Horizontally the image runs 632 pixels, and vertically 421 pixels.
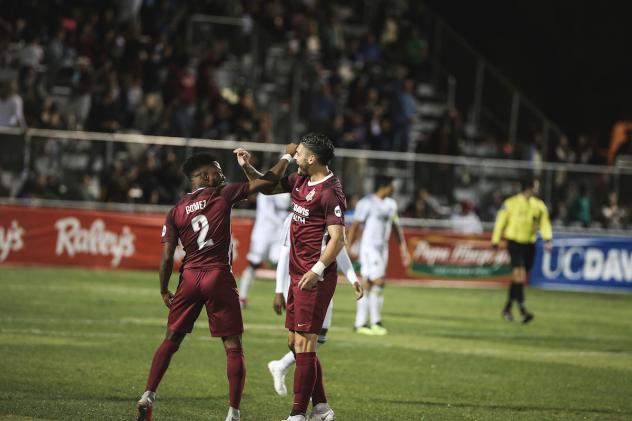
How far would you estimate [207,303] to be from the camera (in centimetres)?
962

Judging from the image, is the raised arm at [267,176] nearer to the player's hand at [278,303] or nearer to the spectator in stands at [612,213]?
the player's hand at [278,303]

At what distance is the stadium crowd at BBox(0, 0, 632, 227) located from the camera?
2694 cm

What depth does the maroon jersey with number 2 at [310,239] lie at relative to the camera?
9625 millimetres

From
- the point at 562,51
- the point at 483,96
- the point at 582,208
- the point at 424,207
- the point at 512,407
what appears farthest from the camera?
the point at 562,51

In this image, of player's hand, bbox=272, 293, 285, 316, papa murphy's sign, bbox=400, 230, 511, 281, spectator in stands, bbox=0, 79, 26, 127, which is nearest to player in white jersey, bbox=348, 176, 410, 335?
player's hand, bbox=272, 293, 285, 316

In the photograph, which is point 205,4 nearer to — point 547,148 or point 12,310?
point 547,148

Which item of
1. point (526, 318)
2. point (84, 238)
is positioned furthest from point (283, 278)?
point (84, 238)

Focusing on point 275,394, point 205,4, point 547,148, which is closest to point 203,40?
point 205,4

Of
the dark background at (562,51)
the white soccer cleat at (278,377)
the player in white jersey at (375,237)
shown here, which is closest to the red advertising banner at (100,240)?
the player in white jersey at (375,237)

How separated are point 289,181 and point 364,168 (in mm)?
18923

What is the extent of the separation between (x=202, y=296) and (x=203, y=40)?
76.7 feet

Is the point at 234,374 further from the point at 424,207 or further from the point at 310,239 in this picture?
the point at 424,207

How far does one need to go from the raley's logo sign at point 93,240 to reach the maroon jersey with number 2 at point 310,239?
55.1 feet

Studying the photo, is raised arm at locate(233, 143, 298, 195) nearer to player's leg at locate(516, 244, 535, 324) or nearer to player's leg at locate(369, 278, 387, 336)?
player's leg at locate(369, 278, 387, 336)
